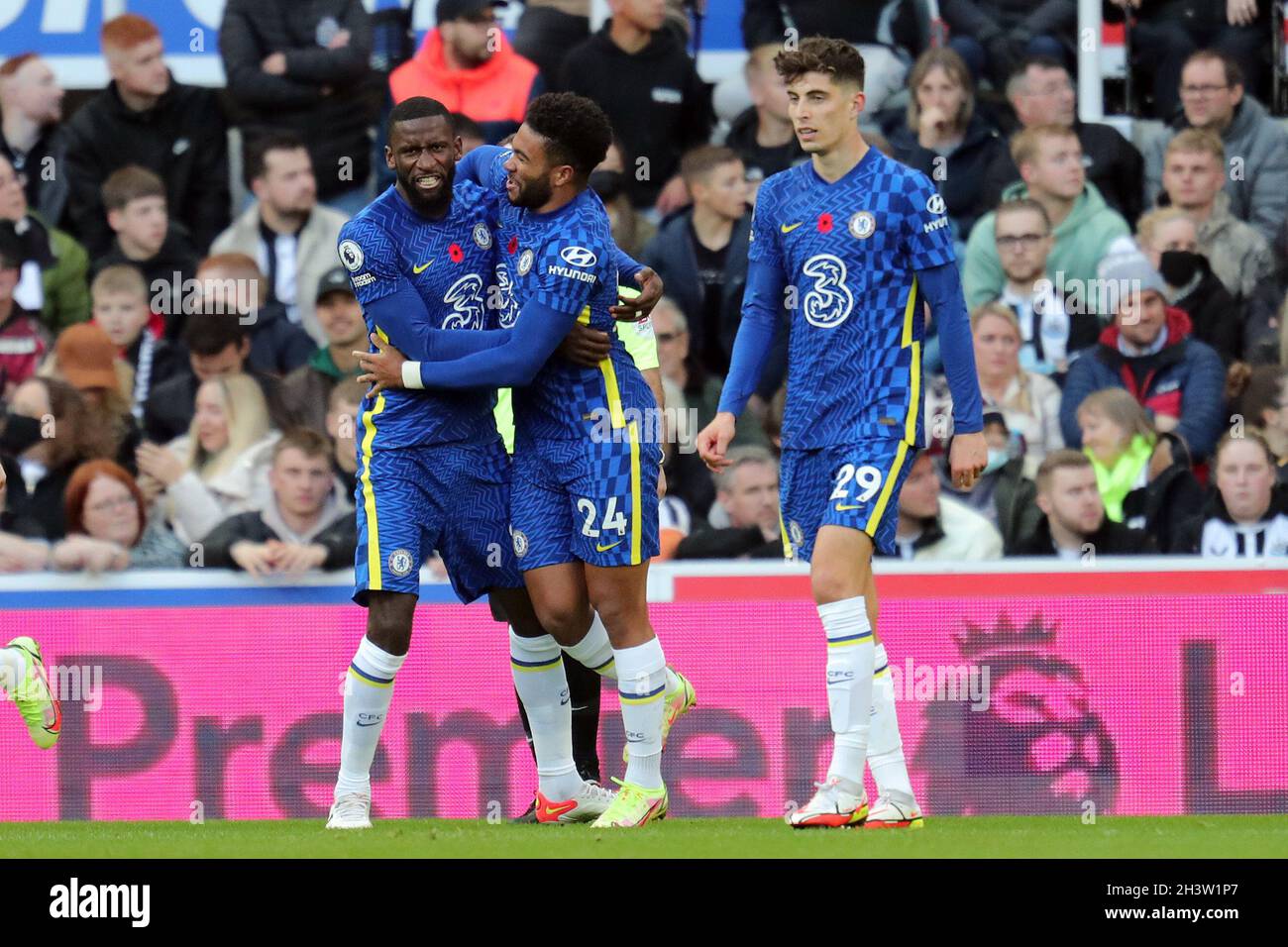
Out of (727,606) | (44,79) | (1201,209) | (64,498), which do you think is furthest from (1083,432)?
(44,79)

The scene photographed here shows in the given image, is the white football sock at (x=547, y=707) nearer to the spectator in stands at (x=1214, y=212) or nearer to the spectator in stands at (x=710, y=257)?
the spectator in stands at (x=710, y=257)

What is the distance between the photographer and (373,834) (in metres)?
6.85

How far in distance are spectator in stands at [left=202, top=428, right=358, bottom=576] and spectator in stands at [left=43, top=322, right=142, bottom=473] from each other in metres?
0.84

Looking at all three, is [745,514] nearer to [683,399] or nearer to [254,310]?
[683,399]

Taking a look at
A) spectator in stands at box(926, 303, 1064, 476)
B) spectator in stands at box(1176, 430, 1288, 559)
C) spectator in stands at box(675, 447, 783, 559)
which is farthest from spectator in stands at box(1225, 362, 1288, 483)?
spectator in stands at box(675, 447, 783, 559)

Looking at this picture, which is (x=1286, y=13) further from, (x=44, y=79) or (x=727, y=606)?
(x=44, y=79)

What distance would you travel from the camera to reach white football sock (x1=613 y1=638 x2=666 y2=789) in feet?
23.1

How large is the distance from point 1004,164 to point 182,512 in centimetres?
453

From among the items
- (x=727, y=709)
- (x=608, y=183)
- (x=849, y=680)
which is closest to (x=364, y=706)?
(x=849, y=680)

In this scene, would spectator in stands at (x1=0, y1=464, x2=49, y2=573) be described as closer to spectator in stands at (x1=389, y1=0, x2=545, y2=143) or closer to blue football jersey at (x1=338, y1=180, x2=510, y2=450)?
spectator in stands at (x1=389, y1=0, x2=545, y2=143)

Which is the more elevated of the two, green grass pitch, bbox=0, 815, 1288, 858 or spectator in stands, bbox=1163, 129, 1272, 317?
spectator in stands, bbox=1163, 129, 1272, 317

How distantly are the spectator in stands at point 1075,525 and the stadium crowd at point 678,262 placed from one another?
1 centimetres

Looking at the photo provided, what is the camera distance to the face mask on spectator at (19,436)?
1053cm

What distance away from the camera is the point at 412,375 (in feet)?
22.5
